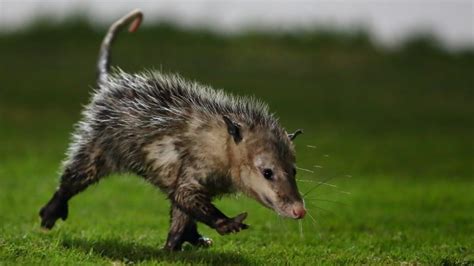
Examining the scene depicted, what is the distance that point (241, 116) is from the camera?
7.68 metres

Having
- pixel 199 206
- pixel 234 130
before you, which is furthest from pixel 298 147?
pixel 199 206

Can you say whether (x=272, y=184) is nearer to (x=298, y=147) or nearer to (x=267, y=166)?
(x=267, y=166)

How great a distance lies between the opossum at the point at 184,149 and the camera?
7.24m

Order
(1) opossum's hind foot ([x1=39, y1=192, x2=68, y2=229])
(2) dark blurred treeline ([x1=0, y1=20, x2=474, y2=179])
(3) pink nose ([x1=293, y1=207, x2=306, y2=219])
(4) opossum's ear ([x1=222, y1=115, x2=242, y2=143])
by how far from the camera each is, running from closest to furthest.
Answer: (3) pink nose ([x1=293, y1=207, x2=306, y2=219]), (4) opossum's ear ([x1=222, y1=115, x2=242, y2=143]), (1) opossum's hind foot ([x1=39, y1=192, x2=68, y2=229]), (2) dark blurred treeline ([x1=0, y1=20, x2=474, y2=179])

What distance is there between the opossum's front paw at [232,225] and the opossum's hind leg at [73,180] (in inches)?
66.7

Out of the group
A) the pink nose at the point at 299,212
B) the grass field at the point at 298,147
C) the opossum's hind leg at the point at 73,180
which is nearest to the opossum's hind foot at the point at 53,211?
the opossum's hind leg at the point at 73,180

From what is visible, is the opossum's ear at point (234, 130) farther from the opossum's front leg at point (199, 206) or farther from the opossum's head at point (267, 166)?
the opossum's front leg at point (199, 206)

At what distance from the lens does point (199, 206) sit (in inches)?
289

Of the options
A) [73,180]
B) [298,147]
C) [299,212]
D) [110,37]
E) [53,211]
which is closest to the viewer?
[299,212]

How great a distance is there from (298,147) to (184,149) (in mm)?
8871

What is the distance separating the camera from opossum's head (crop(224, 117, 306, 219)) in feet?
23.1

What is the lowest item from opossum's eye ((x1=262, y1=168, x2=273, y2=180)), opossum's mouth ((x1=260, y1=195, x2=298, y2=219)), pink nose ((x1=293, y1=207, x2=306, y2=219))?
opossum's mouth ((x1=260, y1=195, x2=298, y2=219))

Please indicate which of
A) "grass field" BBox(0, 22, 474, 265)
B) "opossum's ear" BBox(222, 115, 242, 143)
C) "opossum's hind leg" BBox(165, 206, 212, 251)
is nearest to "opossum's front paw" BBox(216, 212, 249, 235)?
"grass field" BBox(0, 22, 474, 265)

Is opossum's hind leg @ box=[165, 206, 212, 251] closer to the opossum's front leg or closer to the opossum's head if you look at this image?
the opossum's front leg
